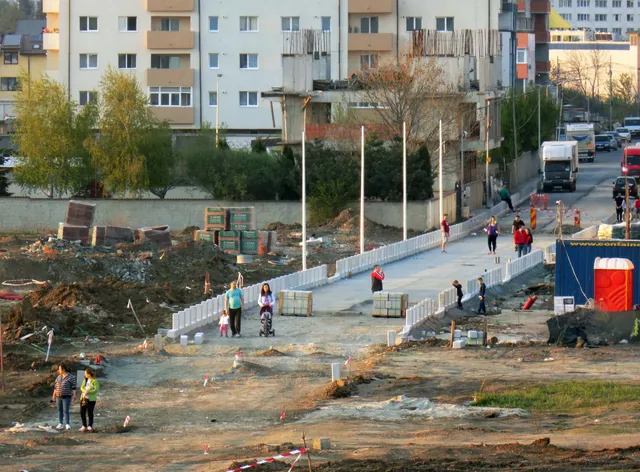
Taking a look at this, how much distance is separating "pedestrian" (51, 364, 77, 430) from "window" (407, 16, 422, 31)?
6433 cm

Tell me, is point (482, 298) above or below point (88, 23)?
below

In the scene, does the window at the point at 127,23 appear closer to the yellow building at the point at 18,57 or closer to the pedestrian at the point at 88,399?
the yellow building at the point at 18,57

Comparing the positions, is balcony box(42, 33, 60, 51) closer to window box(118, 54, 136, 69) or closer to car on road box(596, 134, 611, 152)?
window box(118, 54, 136, 69)

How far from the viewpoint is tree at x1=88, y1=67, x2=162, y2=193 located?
6050cm

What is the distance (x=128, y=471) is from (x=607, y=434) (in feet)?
23.0

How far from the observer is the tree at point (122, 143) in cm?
6050

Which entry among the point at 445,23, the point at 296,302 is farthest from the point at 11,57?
the point at 296,302

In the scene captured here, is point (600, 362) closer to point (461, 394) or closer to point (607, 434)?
point (461, 394)

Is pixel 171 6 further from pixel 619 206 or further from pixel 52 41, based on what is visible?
pixel 619 206

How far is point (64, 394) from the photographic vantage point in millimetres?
21922

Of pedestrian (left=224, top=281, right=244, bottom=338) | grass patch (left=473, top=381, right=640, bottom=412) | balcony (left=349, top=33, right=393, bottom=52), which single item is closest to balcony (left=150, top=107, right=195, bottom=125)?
balcony (left=349, top=33, right=393, bottom=52)

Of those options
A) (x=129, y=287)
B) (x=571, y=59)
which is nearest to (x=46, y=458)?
(x=129, y=287)

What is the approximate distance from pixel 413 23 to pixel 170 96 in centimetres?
1479

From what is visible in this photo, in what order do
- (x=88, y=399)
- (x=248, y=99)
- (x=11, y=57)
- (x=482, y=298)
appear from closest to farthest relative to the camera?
1. (x=88, y=399)
2. (x=482, y=298)
3. (x=248, y=99)
4. (x=11, y=57)
